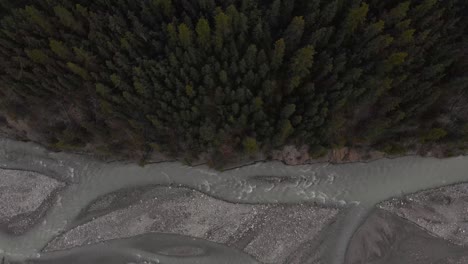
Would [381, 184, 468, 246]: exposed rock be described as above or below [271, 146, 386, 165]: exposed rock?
below

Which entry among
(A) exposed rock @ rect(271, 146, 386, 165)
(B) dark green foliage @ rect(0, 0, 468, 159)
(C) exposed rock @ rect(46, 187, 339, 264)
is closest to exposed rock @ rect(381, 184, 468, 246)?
(A) exposed rock @ rect(271, 146, 386, 165)

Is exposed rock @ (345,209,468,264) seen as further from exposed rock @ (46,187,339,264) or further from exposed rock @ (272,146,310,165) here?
exposed rock @ (272,146,310,165)

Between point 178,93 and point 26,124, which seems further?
point 26,124

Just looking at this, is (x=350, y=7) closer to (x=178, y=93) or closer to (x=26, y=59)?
(x=178, y=93)

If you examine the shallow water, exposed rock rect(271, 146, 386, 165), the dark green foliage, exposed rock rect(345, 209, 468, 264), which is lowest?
exposed rock rect(345, 209, 468, 264)

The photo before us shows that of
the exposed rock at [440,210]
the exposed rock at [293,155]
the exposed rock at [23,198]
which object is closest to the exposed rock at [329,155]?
the exposed rock at [293,155]

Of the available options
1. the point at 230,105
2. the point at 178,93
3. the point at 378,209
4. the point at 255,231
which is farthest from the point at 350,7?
the point at 255,231
